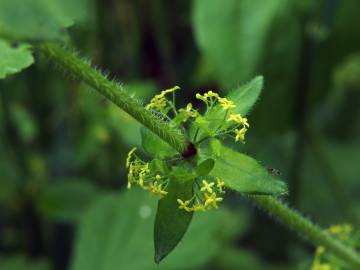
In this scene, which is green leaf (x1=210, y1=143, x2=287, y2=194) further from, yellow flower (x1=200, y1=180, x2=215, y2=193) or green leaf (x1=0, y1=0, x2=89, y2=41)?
green leaf (x1=0, y1=0, x2=89, y2=41)

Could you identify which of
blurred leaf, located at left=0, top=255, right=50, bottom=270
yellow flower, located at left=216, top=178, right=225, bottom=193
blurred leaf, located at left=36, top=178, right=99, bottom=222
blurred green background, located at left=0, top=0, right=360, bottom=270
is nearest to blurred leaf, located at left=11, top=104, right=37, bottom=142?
blurred green background, located at left=0, top=0, right=360, bottom=270

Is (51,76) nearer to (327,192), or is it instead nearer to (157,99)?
(327,192)

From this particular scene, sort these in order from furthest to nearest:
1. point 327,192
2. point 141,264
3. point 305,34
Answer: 1. point 327,192
2. point 305,34
3. point 141,264

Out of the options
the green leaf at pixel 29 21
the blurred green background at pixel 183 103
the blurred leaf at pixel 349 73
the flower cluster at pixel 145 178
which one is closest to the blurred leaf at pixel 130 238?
the blurred green background at pixel 183 103

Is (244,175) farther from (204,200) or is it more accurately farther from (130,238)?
(130,238)

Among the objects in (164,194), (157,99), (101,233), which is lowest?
(164,194)

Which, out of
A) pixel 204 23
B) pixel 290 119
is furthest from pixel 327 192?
pixel 204 23
